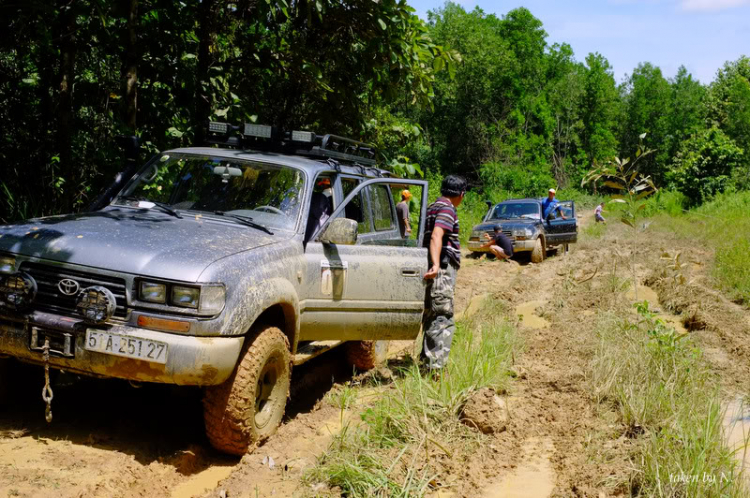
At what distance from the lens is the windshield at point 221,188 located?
5254 mm

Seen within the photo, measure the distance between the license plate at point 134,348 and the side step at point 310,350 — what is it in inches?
51.6

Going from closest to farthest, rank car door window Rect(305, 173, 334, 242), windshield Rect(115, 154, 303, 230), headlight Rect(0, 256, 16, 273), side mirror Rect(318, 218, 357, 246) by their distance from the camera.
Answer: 1. headlight Rect(0, 256, 16, 273)
2. side mirror Rect(318, 218, 357, 246)
3. windshield Rect(115, 154, 303, 230)
4. car door window Rect(305, 173, 334, 242)

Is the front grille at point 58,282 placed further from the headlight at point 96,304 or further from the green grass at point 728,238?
the green grass at point 728,238

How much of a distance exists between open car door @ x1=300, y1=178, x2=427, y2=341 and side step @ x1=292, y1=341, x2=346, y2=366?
13 centimetres

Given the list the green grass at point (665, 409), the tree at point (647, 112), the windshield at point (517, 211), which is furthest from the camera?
the tree at point (647, 112)

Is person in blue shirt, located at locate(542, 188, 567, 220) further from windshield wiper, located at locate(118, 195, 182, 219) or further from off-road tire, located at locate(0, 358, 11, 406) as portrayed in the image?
off-road tire, located at locate(0, 358, 11, 406)

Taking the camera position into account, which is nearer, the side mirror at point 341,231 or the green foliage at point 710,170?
the side mirror at point 341,231

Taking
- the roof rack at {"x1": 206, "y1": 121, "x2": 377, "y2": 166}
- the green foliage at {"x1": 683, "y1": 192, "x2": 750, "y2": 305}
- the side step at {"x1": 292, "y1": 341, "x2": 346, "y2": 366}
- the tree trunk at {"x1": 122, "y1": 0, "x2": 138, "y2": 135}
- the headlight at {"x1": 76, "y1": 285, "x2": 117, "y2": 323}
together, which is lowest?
the side step at {"x1": 292, "y1": 341, "x2": 346, "y2": 366}

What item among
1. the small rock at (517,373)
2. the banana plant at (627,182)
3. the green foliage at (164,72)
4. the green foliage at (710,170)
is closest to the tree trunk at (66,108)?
the green foliage at (164,72)

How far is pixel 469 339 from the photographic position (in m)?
6.58

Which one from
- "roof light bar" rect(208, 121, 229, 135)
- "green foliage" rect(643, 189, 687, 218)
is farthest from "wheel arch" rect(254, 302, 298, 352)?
"green foliage" rect(643, 189, 687, 218)

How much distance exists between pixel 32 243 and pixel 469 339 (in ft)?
12.9

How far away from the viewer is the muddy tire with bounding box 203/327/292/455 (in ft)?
13.7

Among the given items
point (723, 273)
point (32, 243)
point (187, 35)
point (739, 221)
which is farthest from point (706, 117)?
point (32, 243)
